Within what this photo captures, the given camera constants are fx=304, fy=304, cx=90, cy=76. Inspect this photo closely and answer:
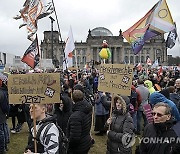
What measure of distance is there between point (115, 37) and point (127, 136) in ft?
321

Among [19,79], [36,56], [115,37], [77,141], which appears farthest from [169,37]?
[115,37]

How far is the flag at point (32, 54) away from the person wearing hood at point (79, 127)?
218 inches

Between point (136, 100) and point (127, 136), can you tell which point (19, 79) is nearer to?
point (127, 136)

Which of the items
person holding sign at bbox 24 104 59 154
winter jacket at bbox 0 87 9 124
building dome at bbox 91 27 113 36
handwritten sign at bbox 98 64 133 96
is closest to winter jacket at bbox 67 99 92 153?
handwritten sign at bbox 98 64 133 96

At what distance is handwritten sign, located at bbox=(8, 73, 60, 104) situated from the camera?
11.8 ft

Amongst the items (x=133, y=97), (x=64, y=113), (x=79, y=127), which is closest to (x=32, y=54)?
(x=133, y=97)

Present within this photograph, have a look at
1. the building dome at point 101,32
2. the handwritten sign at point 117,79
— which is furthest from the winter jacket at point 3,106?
the building dome at point 101,32

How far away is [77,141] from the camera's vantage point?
16.1ft

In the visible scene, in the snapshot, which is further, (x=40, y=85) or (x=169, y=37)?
(x=169, y=37)

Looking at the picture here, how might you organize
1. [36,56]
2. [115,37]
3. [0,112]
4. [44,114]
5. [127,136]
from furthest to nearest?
[115,37] → [36,56] → [0,112] → [127,136] → [44,114]

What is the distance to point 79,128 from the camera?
4.83m

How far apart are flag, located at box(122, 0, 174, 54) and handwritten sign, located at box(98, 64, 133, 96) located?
140 inches

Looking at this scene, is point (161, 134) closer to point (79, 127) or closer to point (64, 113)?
point (79, 127)

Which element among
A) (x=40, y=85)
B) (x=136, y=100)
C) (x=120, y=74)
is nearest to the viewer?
(x=40, y=85)
